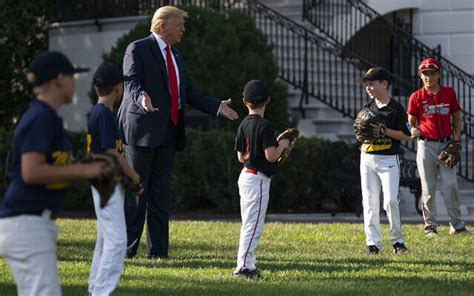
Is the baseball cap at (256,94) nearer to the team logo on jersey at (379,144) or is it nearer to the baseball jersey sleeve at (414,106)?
the team logo on jersey at (379,144)

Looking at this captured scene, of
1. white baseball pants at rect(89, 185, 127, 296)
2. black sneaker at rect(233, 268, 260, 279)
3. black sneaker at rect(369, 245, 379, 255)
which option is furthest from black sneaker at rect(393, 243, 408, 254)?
white baseball pants at rect(89, 185, 127, 296)

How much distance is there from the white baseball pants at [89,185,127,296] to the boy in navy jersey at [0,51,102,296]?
1.22 m

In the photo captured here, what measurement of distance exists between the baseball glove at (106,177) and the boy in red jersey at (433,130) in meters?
6.33

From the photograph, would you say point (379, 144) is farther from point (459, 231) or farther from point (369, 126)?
point (459, 231)

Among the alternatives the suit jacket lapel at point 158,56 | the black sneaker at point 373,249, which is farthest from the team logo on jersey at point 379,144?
the suit jacket lapel at point 158,56

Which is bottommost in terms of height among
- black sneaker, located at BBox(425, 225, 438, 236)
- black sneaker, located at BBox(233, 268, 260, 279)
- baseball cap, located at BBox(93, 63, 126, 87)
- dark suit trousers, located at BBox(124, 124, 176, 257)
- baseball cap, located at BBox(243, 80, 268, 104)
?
black sneaker, located at BBox(425, 225, 438, 236)

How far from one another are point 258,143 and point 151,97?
5.43ft

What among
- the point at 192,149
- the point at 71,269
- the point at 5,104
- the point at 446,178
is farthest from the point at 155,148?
the point at 5,104

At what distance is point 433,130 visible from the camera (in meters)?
11.9

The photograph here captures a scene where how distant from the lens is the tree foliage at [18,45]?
63.8ft

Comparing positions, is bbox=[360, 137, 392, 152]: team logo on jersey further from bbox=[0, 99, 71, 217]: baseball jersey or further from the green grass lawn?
bbox=[0, 99, 71, 217]: baseball jersey

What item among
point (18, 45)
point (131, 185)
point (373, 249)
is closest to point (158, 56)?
point (131, 185)

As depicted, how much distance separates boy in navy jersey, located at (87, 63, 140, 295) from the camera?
6891mm

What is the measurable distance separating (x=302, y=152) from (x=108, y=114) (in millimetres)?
8623
